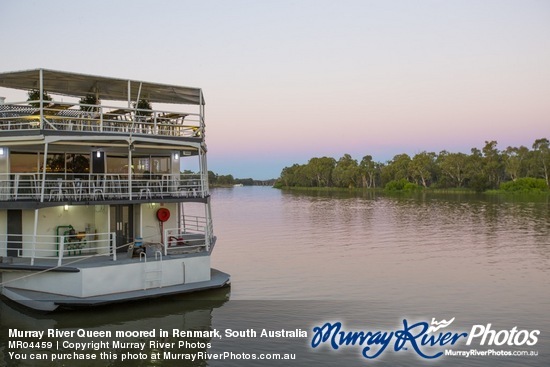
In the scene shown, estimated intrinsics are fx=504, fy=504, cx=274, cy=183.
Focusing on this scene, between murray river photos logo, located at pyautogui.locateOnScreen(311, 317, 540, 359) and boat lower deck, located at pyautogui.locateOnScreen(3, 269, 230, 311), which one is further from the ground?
boat lower deck, located at pyautogui.locateOnScreen(3, 269, 230, 311)

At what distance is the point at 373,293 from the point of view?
20125mm

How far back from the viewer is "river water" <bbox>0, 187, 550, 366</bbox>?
13.6 m

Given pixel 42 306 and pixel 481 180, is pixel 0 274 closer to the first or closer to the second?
pixel 42 306

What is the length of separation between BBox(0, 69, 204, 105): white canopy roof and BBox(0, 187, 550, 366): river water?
308 inches

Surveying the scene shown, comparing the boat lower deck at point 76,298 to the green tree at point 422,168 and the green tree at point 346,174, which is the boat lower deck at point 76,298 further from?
the green tree at point 346,174

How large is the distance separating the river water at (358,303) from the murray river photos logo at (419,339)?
71 mm

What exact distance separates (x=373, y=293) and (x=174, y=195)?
8.77m

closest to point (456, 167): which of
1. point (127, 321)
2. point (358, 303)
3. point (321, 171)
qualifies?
point (321, 171)

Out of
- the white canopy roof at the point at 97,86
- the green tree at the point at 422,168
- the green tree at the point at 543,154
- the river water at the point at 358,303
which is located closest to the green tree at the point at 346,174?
the green tree at the point at 422,168

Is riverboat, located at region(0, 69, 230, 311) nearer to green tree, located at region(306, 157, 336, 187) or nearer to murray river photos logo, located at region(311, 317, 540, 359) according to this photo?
murray river photos logo, located at region(311, 317, 540, 359)

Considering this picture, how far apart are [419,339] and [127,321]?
876cm

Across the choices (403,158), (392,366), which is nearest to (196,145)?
(392,366)

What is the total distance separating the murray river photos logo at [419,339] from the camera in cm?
1380

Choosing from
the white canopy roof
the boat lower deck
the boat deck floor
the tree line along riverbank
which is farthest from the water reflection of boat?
the tree line along riverbank
